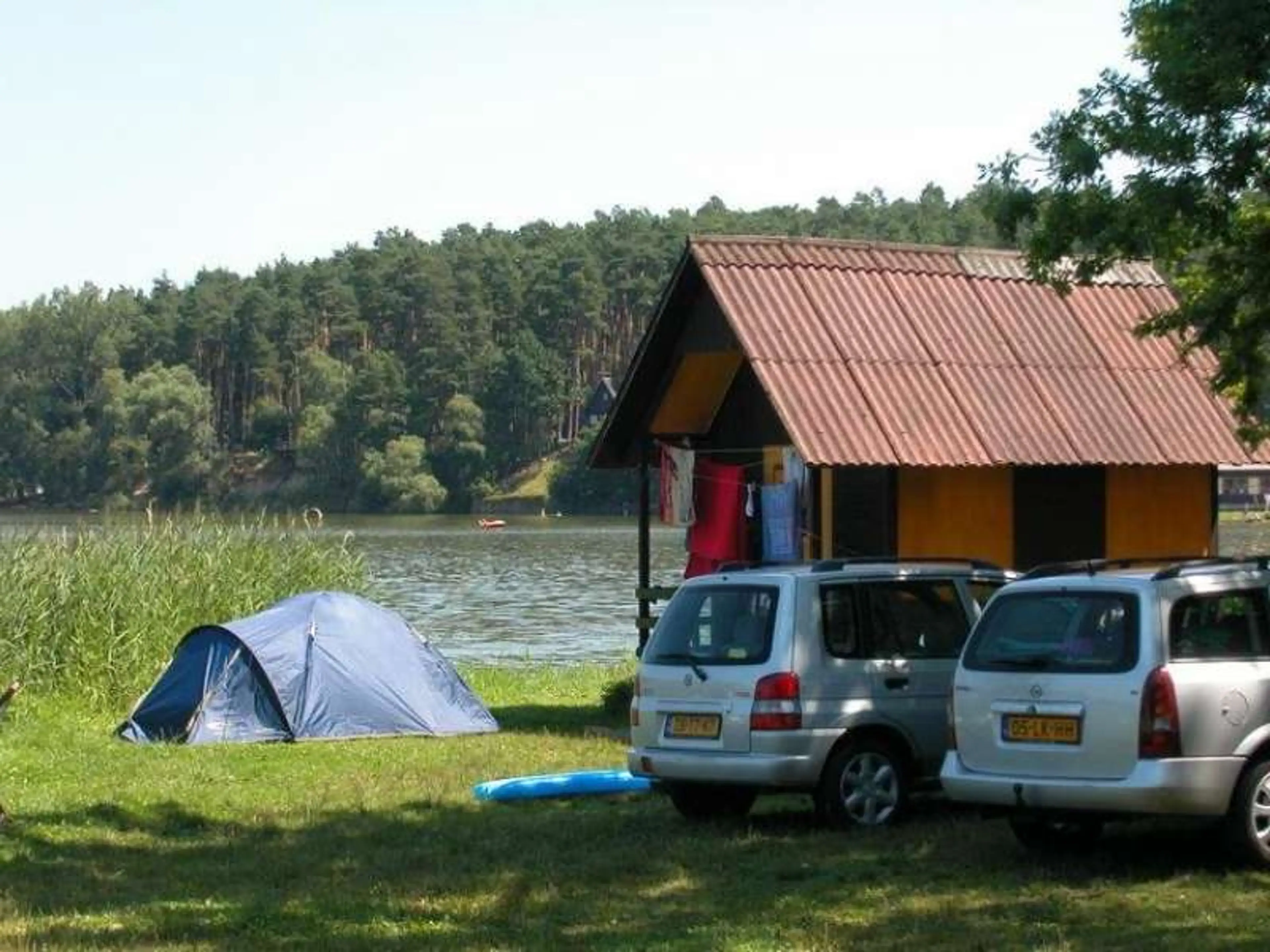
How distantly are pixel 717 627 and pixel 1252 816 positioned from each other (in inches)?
152

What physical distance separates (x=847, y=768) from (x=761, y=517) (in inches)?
317

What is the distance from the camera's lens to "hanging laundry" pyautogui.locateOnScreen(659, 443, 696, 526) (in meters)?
22.7

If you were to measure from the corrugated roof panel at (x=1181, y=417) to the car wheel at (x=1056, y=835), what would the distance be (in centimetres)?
922

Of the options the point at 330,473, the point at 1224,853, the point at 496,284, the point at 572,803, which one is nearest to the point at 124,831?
the point at 572,803

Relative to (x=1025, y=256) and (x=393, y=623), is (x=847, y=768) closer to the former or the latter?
(x=1025, y=256)

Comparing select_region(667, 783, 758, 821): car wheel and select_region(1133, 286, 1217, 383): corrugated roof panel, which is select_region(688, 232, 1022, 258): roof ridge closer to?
select_region(1133, 286, 1217, 383): corrugated roof panel

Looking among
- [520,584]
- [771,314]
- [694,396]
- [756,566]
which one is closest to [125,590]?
[694,396]

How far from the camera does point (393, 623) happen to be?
73.0ft

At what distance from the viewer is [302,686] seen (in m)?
20.8

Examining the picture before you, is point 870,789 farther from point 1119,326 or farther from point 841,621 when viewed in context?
point 1119,326

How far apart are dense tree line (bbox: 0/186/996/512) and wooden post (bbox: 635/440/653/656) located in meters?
89.3

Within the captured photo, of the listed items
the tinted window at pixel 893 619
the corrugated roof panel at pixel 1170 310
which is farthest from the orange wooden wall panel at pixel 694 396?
the tinted window at pixel 893 619

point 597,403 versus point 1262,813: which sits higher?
point 597,403

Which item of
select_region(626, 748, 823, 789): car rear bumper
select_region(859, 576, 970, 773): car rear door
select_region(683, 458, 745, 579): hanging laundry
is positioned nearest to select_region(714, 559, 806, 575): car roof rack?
select_region(859, 576, 970, 773): car rear door
